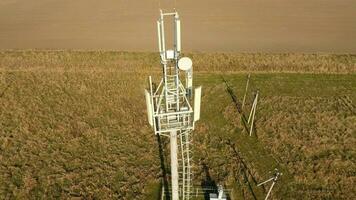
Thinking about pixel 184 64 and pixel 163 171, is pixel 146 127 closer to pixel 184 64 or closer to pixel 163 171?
pixel 163 171

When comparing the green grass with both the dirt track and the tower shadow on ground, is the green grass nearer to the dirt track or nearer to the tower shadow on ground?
the tower shadow on ground

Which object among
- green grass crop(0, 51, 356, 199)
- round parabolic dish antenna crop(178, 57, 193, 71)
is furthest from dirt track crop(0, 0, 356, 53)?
round parabolic dish antenna crop(178, 57, 193, 71)

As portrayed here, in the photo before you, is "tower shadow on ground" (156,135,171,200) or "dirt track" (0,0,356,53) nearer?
"tower shadow on ground" (156,135,171,200)

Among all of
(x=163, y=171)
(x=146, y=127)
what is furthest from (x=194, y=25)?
(x=163, y=171)

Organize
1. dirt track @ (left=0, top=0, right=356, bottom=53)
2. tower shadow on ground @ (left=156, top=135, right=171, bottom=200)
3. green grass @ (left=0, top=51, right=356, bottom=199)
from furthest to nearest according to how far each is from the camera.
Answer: dirt track @ (left=0, top=0, right=356, bottom=53) → green grass @ (left=0, top=51, right=356, bottom=199) → tower shadow on ground @ (left=156, top=135, right=171, bottom=200)

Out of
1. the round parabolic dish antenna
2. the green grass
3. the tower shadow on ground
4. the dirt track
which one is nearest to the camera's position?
the round parabolic dish antenna

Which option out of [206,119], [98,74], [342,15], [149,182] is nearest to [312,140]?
[206,119]

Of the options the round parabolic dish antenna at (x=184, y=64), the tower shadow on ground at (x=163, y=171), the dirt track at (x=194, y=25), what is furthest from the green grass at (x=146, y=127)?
the round parabolic dish antenna at (x=184, y=64)
